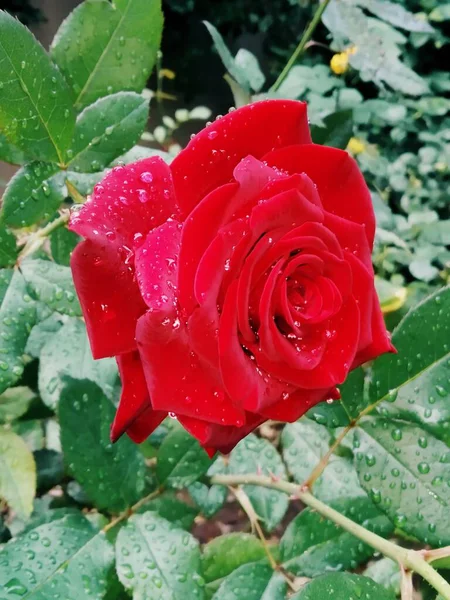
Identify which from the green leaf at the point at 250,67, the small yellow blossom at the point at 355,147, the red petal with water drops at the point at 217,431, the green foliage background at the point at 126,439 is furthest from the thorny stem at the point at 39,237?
the small yellow blossom at the point at 355,147

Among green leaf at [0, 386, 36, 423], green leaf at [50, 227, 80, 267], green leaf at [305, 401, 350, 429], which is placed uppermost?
green leaf at [50, 227, 80, 267]

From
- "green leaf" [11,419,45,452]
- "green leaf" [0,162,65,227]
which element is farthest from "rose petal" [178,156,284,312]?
"green leaf" [11,419,45,452]

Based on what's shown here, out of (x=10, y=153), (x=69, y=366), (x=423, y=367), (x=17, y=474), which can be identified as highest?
(x=10, y=153)

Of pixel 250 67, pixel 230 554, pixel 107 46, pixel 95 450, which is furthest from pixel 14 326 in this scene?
pixel 250 67

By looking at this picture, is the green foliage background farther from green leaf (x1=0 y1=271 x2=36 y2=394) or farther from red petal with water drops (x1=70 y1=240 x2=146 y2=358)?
red petal with water drops (x1=70 y1=240 x2=146 y2=358)

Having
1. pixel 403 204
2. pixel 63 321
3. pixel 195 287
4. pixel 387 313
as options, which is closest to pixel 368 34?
pixel 387 313

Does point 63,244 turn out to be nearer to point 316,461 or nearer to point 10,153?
point 10,153
